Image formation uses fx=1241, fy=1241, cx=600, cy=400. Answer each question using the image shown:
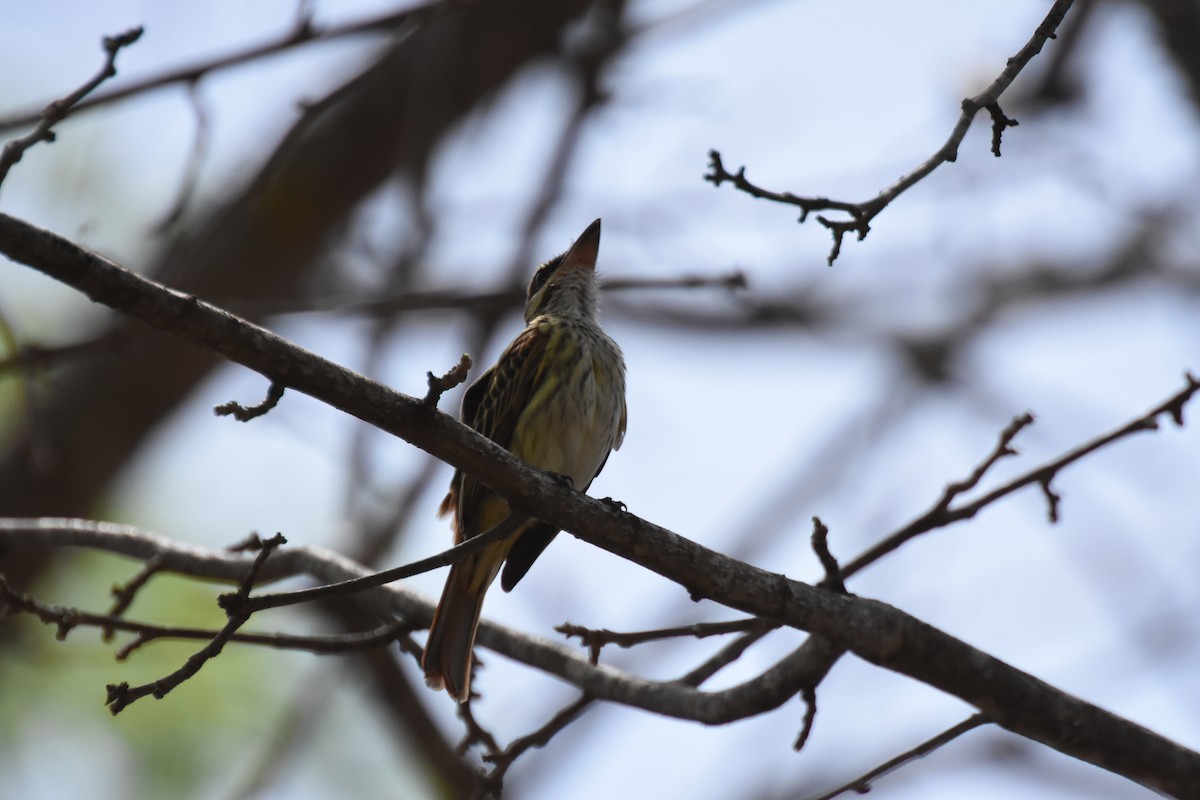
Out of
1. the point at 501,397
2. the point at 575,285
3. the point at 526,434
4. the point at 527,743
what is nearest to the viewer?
the point at 527,743

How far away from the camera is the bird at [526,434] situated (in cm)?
412

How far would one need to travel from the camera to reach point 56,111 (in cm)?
292

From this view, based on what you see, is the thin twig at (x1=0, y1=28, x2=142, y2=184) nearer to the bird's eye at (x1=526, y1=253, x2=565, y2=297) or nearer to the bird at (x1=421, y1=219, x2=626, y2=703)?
the bird at (x1=421, y1=219, x2=626, y2=703)

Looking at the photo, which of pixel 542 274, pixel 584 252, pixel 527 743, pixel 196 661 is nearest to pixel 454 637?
pixel 527 743

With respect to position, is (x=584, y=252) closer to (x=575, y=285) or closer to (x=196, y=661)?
(x=575, y=285)

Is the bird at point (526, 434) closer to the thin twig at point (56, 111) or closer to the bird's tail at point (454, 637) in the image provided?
the bird's tail at point (454, 637)

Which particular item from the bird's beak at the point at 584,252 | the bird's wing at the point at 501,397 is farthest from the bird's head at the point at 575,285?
the bird's wing at the point at 501,397

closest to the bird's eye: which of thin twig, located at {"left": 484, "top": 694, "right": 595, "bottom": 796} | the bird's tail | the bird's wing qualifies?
the bird's wing

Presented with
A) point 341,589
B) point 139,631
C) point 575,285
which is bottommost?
point 341,589

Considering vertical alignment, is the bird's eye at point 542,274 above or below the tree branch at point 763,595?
above

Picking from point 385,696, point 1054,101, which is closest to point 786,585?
point 385,696

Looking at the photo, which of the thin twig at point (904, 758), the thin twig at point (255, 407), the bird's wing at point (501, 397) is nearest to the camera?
the thin twig at point (255, 407)

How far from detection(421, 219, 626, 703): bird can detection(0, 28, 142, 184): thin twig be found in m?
1.76

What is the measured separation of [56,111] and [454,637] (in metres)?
2.06
